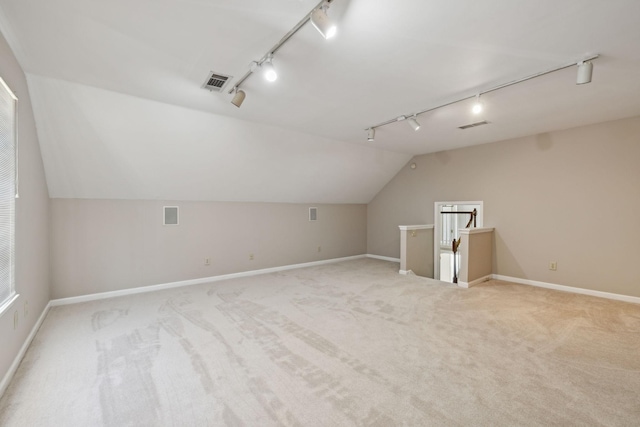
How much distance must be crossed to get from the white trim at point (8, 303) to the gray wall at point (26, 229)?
4cm

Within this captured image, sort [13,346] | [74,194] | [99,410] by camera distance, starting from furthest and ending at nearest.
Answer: [74,194], [13,346], [99,410]

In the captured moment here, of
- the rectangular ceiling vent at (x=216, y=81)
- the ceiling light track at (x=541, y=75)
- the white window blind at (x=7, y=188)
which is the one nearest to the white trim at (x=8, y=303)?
the white window blind at (x=7, y=188)

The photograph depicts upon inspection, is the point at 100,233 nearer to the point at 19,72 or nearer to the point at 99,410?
the point at 19,72

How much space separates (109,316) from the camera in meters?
3.44

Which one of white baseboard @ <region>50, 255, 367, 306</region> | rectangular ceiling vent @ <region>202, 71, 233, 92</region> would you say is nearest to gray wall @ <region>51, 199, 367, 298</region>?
white baseboard @ <region>50, 255, 367, 306</region>

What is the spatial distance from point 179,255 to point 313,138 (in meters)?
3.05

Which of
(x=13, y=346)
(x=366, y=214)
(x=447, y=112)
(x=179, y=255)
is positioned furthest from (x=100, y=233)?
(x=366, y=214)

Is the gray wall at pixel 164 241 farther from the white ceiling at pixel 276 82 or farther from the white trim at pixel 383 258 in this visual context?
the white trim at pixel 383 258

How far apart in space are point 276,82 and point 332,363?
2.69 m

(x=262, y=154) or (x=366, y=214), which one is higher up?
(x=262, y=154)

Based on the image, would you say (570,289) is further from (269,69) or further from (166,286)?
(166,286)

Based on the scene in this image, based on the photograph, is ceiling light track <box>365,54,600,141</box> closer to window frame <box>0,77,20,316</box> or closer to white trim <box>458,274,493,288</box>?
white trim <box>458,274,493,288</box>

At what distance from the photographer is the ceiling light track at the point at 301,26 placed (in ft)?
5.62

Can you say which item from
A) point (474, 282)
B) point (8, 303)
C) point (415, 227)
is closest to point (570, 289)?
point (474, 282)
